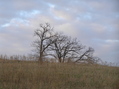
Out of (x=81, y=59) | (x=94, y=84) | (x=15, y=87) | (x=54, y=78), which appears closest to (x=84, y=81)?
(x=94, y=84)

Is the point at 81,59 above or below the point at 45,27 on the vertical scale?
below

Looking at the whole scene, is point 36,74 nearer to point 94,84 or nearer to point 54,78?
point 54,78

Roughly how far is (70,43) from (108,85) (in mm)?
45650

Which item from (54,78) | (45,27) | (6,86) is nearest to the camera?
(6,86)

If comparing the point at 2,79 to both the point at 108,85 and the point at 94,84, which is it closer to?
the point at 94,84

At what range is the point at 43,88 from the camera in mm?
9633

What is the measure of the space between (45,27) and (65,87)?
4438 centimetres

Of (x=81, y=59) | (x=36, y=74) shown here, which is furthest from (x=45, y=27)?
(x=36, y=74)

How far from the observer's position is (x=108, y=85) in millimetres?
11102

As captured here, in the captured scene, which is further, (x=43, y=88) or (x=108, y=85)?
(x=108, y=85)

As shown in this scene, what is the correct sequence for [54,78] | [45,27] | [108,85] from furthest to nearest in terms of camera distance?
[45,27] → [54,78] → [108,85]

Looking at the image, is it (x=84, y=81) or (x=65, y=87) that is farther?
(x=84, y=81)

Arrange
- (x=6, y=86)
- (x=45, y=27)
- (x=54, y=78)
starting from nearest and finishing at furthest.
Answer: (x=6, y=86)
(x=54, y=78)
(x=45, y=27)

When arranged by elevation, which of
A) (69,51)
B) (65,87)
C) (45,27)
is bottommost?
(65,87)
